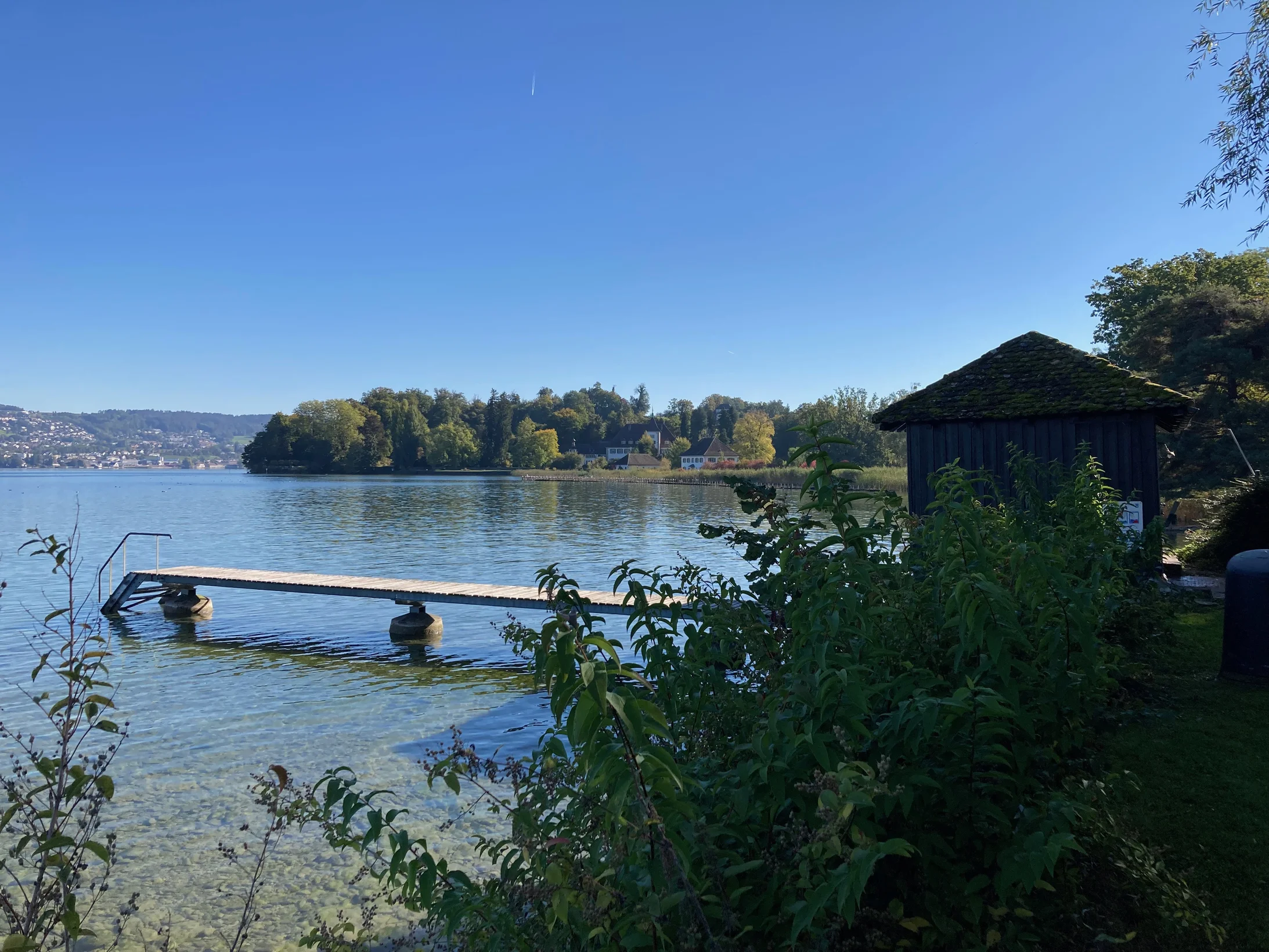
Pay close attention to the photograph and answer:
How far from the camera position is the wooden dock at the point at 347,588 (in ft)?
51.5

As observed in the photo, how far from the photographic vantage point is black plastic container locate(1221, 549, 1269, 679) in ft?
25.9

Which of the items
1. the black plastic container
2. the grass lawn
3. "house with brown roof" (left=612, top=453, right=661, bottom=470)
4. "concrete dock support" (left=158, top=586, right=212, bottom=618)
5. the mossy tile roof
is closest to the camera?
the grass lawn

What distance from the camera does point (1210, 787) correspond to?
5.52m

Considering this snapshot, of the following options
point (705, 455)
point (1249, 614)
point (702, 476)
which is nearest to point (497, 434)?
point (705, 455)

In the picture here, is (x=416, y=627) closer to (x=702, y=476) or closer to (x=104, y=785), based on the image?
(x=104, y=785)

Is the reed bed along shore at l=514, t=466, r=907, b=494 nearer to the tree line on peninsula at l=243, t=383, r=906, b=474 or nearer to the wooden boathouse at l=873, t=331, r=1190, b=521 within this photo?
the tree line on peninsula at l=243, t=383, r=906, b=474

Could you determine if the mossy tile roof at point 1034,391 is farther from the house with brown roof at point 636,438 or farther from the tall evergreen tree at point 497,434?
the house with brown roof at point 636,438

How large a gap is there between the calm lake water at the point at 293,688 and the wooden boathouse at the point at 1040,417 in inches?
189

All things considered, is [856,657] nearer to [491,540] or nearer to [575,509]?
[491,540]

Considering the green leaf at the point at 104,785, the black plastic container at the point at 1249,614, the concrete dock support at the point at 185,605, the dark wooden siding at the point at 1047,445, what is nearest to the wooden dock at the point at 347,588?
the concrete dock support at the point at 185,605

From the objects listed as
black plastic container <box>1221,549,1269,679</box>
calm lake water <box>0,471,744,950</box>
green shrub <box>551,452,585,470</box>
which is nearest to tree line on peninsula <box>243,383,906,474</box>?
green shrub <box>551,452,585,470</box>

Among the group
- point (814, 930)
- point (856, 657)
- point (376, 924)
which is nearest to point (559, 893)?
point (814, 930)

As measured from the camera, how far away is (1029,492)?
897 centimetres

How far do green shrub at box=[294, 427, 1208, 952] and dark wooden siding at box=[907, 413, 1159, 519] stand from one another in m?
9.12
